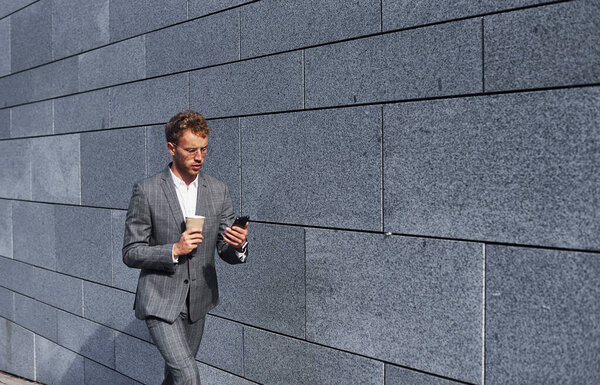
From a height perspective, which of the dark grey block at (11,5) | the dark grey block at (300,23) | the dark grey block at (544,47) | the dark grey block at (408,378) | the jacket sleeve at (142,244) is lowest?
the dark grey block at (408,378)

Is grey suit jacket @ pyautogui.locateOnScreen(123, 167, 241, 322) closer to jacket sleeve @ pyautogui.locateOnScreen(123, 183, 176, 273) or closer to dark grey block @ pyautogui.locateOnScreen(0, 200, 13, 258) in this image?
jacket sleeve @ pyautogui.locateOnScreen(123, 183, 176, 273)

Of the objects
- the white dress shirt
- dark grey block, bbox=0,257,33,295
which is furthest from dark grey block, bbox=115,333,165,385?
dark grey block, bbox=0,257,33,295

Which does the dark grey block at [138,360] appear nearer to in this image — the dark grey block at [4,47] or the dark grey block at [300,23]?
the dark grey block at [300,23]

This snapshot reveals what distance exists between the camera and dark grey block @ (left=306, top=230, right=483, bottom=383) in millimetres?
3707

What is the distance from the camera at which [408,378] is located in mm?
4020

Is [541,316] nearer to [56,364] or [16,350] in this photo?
[56,364]

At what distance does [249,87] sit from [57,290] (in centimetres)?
449

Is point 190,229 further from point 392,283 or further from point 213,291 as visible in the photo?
point 392,283

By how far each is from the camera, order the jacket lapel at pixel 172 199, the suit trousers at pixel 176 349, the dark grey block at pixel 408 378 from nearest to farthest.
Result: the dark grey block at pixel 408 378 → the suit trousers at pixel 176 349 → the jacket lapel at pixel 172 199

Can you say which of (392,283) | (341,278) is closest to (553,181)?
A: (392,283)

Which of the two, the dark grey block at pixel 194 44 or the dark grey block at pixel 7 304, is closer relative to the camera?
the dark grey block at pixel 194 44

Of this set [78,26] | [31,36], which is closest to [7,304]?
[31,36]

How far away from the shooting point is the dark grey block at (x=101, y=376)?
6846mm

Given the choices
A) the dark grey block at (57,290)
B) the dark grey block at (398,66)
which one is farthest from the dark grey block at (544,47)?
the dark grey block at (57,290)
